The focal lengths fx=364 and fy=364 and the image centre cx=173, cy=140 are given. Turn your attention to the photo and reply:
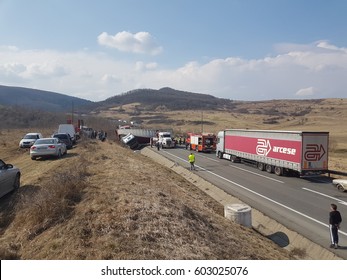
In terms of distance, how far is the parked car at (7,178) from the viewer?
13523 millimetres

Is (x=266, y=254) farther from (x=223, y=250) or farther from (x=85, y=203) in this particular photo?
(x=85, y=203)

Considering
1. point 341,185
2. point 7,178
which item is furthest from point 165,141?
point 7,178

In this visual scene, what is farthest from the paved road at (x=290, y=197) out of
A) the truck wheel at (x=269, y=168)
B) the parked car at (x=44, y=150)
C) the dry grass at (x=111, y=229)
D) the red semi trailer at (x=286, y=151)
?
the parked car at (x=44, y=150)

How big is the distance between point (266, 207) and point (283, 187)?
602cm

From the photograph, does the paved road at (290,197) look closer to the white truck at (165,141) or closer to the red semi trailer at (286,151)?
the red semi trailer at (286,151)

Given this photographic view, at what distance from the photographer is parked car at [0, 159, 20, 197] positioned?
1352 centimetres

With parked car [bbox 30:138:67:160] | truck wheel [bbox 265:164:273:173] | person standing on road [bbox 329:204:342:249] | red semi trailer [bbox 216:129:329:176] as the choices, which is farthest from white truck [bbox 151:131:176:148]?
person standing on road [bbox 329:204:342:249]

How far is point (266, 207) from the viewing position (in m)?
18.7

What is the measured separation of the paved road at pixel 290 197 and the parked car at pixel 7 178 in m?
11.4

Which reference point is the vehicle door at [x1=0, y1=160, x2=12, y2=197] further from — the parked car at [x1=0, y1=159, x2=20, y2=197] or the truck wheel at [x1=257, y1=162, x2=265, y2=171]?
the truck wheel at [x1=257, y1=162, x2=265, y2=171]

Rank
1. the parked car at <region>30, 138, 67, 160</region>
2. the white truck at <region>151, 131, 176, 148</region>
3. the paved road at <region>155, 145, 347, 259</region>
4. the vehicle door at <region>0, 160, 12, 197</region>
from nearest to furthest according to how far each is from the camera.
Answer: the vehicle door at <region>0, 160, 12, 197</region>, the paved road at <region>155, 145, 347, 259</region>, the parked car at <region>30, 138, 67, 160</region>, the white truck at <region>151, 131, 176, 148</region>

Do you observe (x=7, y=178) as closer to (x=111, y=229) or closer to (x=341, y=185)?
(x=111, y=229)

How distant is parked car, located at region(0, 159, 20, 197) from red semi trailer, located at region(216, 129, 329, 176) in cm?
1967
